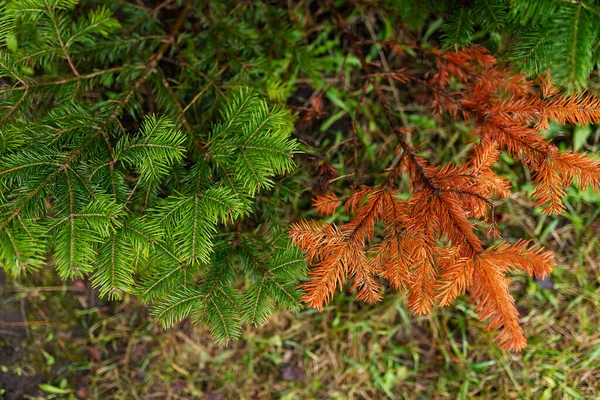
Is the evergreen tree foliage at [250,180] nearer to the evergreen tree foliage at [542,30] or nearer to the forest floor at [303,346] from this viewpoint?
the evergreen tree foliage at [542,30]

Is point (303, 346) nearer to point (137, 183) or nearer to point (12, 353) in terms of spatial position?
point (137, 183)

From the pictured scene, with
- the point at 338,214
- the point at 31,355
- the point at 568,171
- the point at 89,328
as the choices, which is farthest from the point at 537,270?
the point at 31,355

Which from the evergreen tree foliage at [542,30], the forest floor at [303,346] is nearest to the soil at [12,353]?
the forest floor at [303,346]

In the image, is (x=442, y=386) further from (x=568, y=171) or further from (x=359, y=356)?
(x=568, y=171)

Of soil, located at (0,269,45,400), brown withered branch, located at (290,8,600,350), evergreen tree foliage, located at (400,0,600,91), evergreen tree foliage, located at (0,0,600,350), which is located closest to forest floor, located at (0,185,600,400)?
soil, located at (0,269,45,400)

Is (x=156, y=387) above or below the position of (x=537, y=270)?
below

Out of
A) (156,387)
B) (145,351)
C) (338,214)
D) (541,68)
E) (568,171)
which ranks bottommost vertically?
(156,387)

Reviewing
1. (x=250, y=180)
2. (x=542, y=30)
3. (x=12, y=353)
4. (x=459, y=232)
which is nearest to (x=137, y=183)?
(x=250, y=180)
